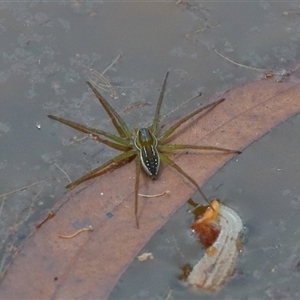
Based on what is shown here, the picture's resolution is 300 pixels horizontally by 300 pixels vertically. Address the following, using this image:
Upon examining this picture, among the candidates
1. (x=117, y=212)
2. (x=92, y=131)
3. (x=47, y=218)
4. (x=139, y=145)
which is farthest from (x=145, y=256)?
(x=92, y=131)

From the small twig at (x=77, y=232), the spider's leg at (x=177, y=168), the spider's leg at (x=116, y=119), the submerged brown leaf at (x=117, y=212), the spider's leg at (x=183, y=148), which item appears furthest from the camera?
the spider's leg at (x=116, y=119)

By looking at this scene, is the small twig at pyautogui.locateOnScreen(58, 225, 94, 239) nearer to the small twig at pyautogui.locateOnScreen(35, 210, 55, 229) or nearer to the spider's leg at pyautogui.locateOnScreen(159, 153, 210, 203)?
the small twig at pyautogui.locateOnScreen(35, 210, 55, 229)

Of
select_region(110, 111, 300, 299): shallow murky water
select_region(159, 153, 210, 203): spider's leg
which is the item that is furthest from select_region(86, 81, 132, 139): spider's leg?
select_region(110, 111, 300, 299): shallow murky water

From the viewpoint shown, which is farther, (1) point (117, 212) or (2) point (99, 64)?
(2) point (99, 64)

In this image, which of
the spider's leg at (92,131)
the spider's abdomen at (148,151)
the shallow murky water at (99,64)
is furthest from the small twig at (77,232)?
the spider's leg at (92,131)

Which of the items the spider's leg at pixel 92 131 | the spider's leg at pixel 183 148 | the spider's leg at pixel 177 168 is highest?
the spider's leg at pixel 92 131

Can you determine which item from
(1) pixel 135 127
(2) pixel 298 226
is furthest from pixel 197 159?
(2) pixel 298 226

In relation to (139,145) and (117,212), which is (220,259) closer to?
(117,212)

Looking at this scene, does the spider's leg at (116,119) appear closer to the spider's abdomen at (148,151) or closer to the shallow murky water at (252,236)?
the spider's abdomen at (148,151)
